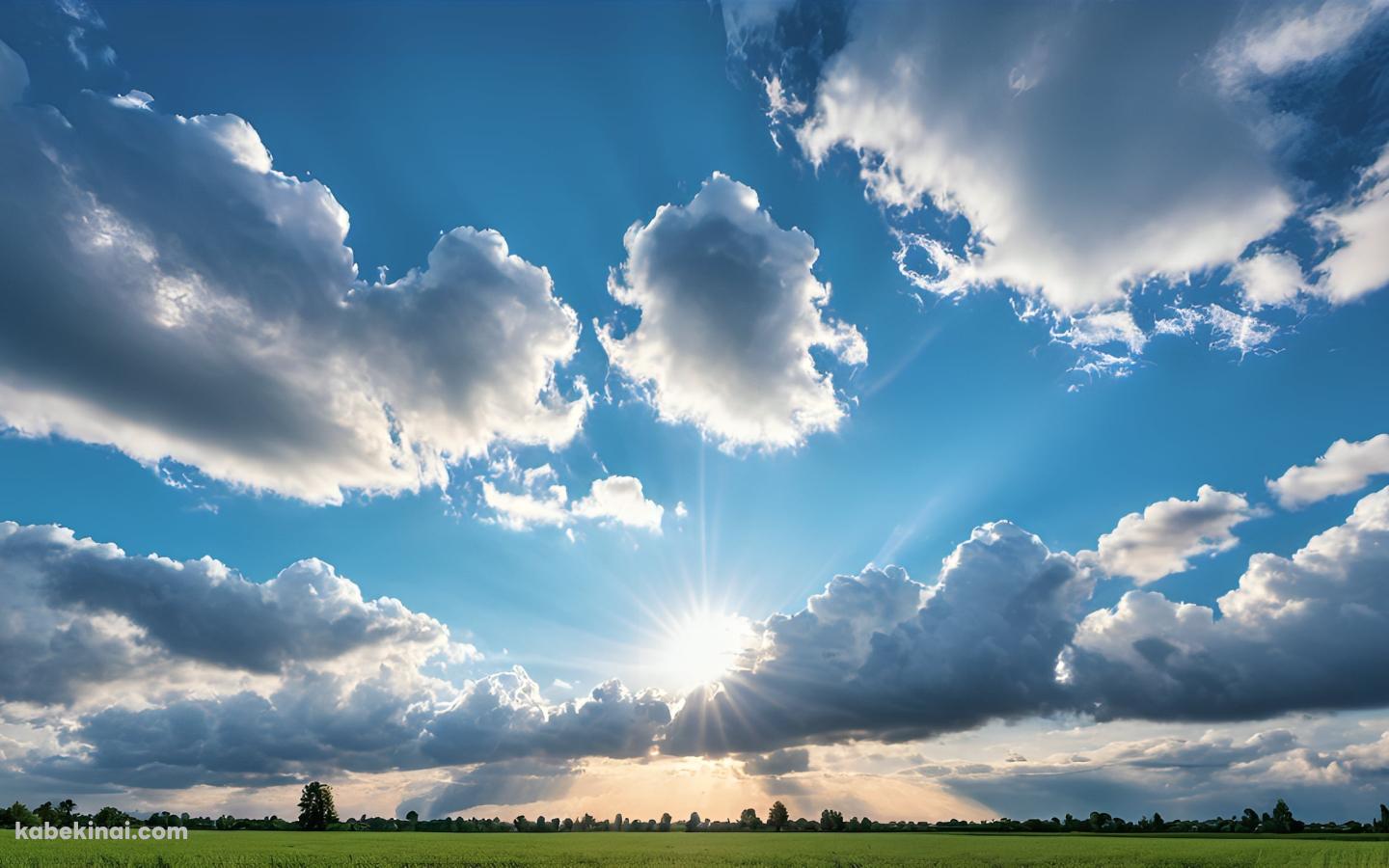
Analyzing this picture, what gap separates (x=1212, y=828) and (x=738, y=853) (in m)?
189

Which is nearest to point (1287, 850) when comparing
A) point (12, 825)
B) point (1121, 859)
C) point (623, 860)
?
point (1121, 859)

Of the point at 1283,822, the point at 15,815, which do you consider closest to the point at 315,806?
the point at 15,815

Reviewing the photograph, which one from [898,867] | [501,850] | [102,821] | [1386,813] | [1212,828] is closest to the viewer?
[898,867]

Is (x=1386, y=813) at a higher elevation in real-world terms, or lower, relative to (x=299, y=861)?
lower

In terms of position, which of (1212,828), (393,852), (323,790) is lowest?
(1212,828)

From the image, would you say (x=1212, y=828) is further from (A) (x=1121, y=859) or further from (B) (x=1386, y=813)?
(A) (x=1121, y=859)

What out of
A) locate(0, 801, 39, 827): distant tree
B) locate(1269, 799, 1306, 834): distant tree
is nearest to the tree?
locate(0, 801, 39, 827): distant tree

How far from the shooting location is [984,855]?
59625 millimetres

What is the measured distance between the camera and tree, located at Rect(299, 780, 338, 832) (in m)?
164

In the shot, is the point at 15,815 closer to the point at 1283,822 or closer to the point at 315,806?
the point at 315,806

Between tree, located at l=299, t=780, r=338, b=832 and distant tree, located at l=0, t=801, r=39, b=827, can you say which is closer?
distant tree, located at l=0, t=801, r=39, b=827

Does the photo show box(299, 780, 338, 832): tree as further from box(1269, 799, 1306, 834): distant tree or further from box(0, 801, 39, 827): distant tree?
box(1269, 799, 1306, 834): distant tree

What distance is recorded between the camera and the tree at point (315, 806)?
537 feet

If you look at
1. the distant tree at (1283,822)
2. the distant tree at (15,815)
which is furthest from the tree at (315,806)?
the distant tree at (1283,822)
